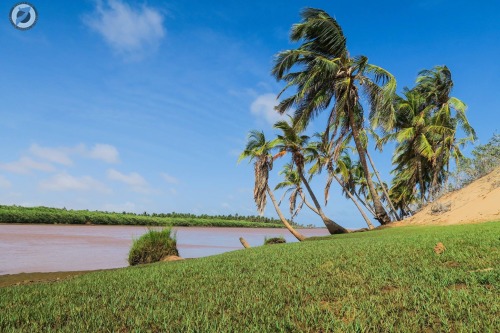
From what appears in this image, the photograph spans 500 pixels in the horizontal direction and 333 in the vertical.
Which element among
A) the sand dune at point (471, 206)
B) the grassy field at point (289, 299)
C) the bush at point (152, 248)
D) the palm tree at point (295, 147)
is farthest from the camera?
the palm tree at point (295, 147)

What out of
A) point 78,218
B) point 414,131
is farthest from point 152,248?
point 78,218

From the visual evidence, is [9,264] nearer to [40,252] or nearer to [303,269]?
[40,252]

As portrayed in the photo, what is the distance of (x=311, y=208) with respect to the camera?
32.1 m

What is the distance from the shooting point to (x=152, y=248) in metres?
14.1

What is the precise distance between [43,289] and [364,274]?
5893mm

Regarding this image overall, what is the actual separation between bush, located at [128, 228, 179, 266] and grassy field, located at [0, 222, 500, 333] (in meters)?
6.49

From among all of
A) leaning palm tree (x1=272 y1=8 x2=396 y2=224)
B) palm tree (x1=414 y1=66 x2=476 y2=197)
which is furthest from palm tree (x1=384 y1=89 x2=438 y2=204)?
leaning palm tree (x1=272 y1=8 x2=396 y2=224)

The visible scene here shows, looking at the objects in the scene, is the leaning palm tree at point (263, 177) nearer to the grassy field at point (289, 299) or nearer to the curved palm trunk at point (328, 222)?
the curved palm trunk at point (328, 222)

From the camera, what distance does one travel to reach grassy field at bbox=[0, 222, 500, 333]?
156 inches

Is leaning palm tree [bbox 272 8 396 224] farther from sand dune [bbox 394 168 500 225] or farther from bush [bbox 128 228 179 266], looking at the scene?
bush [bbox 128 228 179 266]

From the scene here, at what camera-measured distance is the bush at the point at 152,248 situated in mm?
13852

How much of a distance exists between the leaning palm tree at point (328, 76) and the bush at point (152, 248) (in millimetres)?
11840

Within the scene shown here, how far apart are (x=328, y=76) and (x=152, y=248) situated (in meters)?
14.8

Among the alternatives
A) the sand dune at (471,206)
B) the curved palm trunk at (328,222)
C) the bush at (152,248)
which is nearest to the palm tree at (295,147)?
the curved palm trunk at (328,222)
